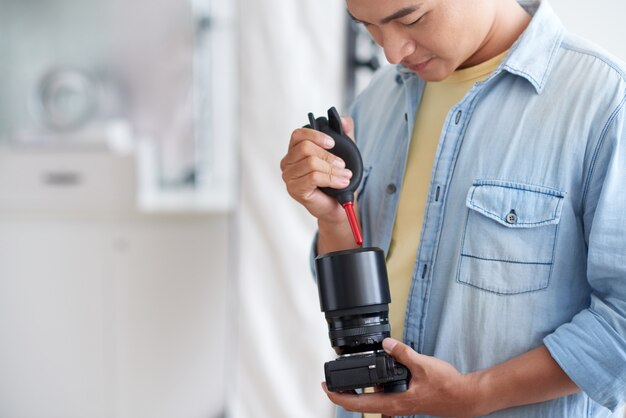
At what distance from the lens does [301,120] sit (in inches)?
80.8

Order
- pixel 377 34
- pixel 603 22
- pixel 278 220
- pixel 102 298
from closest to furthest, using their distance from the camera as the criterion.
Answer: pixel 377 34
pixel 603 22
pixel 278 220
pixel 102 298

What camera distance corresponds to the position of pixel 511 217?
93 centimetres

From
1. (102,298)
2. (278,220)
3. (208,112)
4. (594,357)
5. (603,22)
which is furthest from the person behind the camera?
(208,112)

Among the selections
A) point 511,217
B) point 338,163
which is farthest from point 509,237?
point 338,163

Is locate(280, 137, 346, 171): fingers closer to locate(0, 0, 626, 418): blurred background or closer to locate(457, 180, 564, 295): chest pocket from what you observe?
locate(457, 180, 564, 295): chest pocket

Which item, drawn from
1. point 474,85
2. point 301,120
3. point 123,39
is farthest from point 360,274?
point 123,39

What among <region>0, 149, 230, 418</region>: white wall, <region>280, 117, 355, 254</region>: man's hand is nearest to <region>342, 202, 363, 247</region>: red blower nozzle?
<region>280, 117, 355, 254</region>: man's hand

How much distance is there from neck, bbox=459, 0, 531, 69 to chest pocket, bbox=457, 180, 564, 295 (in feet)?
0.66

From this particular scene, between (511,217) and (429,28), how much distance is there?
0.26 meters

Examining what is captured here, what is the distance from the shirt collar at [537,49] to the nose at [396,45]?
0.40 ft

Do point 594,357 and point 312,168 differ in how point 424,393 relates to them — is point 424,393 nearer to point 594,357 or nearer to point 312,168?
point 594,357

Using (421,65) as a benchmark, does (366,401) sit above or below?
below

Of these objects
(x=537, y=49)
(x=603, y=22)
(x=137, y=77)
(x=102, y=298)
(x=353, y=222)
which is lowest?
(x=102, y=298)

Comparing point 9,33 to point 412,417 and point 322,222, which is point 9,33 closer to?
point 322,222
